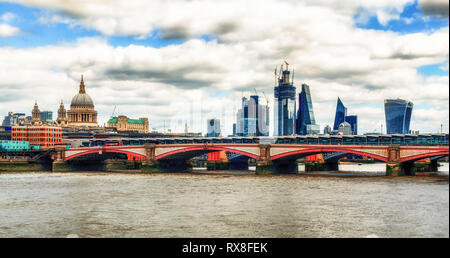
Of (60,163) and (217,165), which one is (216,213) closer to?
(217,165)

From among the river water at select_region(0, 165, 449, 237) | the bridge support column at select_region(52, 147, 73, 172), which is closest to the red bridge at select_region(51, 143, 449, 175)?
the bridge support column at select_region(52, 147, 73, 172)

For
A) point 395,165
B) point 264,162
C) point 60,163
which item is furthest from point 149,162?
point 395,165

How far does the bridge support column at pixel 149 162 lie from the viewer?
10456 centimetres

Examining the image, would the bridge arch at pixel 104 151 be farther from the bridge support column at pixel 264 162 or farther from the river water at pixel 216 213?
the river water at pixel 216 213

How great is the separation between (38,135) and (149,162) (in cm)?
5880

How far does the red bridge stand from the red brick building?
34.5 metres

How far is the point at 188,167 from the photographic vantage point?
112500 mm

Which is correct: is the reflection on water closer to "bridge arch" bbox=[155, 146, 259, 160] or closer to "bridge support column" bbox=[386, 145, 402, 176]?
"bridge support column" bbox=[386, 145, 402, 176]

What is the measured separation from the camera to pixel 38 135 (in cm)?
14975

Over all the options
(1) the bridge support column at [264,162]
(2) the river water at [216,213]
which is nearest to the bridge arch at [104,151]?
(1) the bridge support column at [264,162]

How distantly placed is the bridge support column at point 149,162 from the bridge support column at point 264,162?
79.5 ft
